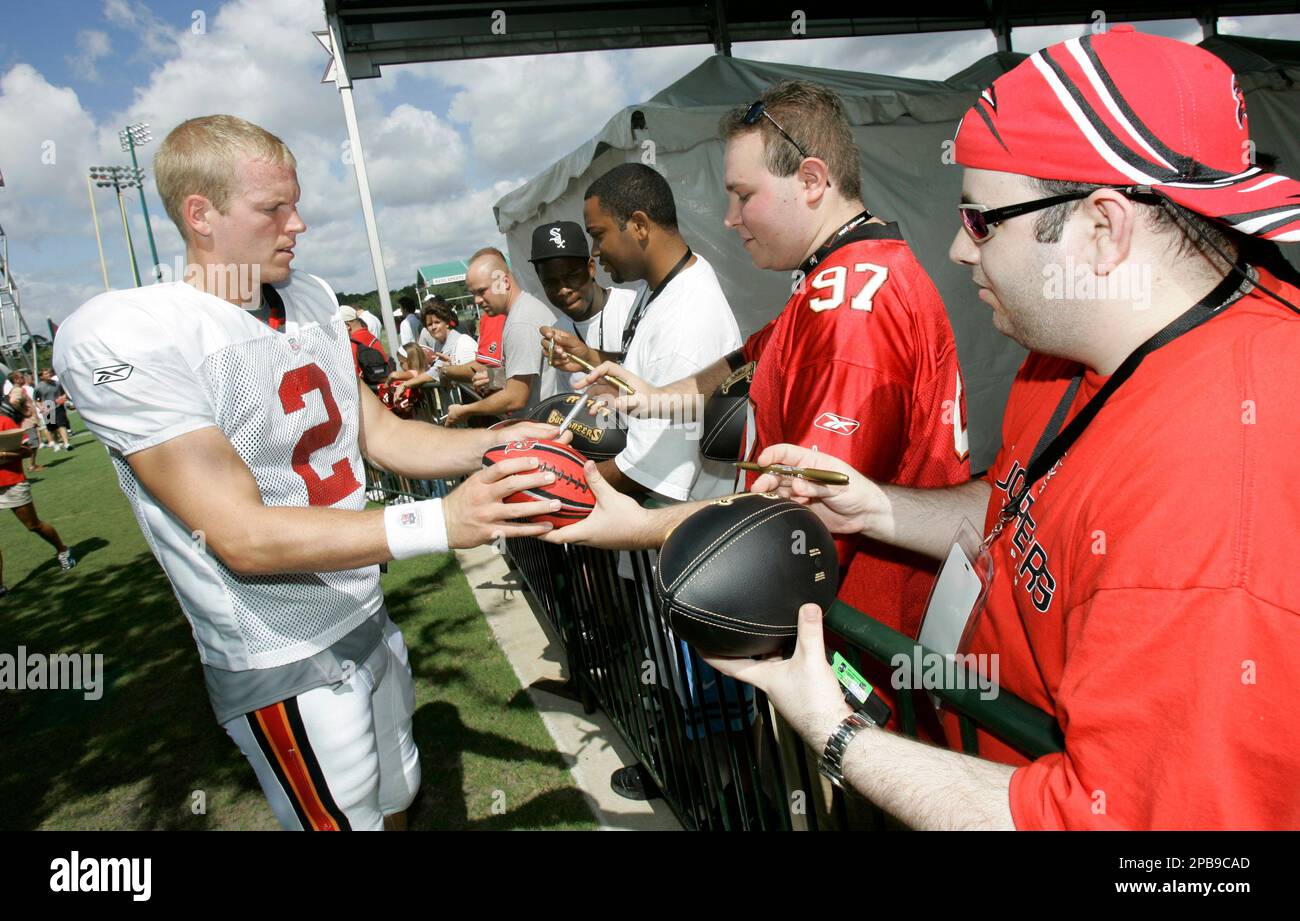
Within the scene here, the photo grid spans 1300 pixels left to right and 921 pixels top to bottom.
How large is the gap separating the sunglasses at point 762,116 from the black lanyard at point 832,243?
6.1 inches

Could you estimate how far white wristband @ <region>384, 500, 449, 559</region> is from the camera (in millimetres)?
1974

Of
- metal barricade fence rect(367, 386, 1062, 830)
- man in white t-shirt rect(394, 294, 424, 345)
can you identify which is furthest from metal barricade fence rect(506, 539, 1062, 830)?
man in white t-shirt rect(394, 294, 424, 345)

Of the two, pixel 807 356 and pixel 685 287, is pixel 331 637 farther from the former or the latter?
pixel 685 287

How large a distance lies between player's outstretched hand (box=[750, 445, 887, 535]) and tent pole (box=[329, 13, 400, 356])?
316 inches

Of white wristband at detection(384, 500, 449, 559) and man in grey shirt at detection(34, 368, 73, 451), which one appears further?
man in grey shirt at detection(34, 368, 73, 451)

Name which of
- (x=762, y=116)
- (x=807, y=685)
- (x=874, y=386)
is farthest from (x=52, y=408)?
(x=807, y=685)

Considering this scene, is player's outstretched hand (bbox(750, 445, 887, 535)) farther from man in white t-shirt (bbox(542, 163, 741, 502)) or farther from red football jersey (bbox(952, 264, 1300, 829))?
man in white t-shirt (bbox(542, 163, 741, 502))

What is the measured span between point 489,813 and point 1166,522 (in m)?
3.47

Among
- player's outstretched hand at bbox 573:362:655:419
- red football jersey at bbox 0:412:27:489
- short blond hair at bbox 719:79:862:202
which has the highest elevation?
short blond hair at bbox 719:79:862:202

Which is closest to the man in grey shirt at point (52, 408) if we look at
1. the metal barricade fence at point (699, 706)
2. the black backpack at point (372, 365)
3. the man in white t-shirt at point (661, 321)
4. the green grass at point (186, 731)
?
the green grass at point (186, 731)

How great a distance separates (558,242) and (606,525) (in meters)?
3.19

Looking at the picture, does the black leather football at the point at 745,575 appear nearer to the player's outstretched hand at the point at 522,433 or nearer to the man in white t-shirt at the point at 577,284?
the player's outstretched hand at the point at 522,433

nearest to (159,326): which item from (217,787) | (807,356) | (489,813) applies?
(807,356)

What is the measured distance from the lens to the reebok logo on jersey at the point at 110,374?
185 cm
